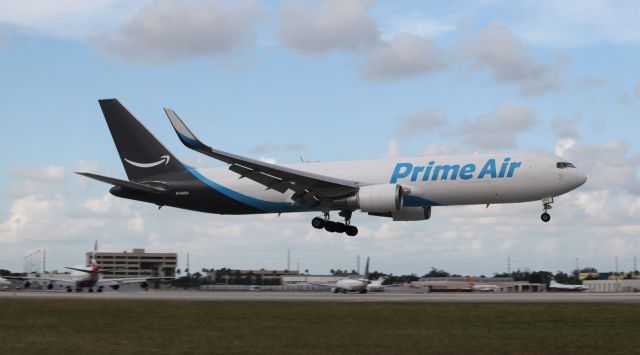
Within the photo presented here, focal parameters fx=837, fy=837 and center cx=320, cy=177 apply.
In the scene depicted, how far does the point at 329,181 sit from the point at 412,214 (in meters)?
6.31

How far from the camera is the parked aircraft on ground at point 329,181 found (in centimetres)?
4234

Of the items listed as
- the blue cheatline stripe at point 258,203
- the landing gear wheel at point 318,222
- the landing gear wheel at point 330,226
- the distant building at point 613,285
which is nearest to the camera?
the blue cheatline stripe at point 258,203

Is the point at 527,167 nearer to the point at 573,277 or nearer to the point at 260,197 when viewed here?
the point at 260,197

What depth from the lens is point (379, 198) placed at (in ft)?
142

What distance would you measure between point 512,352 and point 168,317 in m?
14.1

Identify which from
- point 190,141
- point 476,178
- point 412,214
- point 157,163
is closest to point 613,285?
point 412,214

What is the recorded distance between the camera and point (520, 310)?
31.1 m

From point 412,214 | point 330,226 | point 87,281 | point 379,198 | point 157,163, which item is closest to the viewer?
point 379,198

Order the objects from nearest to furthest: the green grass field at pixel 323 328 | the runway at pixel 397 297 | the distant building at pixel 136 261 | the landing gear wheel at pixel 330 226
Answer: the green grass field at pixel 323 328 < the runway at pixel 397 297 < the landing gear wheel at pixel 330 226 < the distant building at pixel 136 261

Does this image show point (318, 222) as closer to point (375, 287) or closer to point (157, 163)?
point (157, 163)

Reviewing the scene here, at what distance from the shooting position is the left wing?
40.9m

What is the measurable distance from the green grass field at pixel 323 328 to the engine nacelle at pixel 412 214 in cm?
1260

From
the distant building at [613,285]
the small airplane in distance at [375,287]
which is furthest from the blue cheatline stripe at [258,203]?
the distant building at [613,285]

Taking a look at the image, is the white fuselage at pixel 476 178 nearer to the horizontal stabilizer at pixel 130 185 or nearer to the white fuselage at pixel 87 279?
the horizontal stabilizer at pixel 130 185
